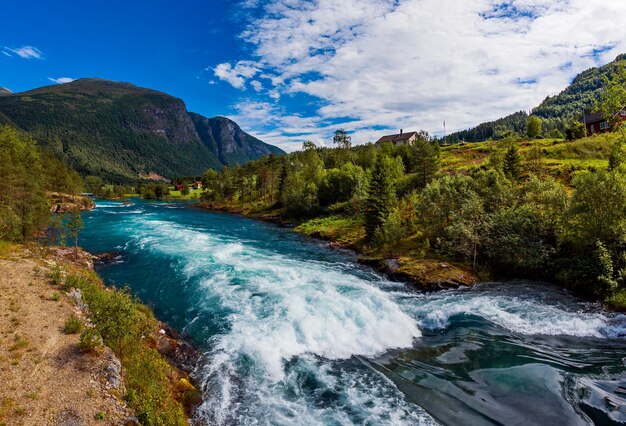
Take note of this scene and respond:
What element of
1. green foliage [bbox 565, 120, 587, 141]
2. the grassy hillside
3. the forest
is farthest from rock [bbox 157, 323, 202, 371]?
green foliage [bbox 565, 120, 587, 141]

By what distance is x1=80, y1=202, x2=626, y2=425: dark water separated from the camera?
14805 mm

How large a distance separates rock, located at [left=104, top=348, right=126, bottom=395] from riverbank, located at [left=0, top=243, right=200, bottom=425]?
0.04m

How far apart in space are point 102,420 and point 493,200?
141ft

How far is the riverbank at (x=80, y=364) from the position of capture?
12.2 meters

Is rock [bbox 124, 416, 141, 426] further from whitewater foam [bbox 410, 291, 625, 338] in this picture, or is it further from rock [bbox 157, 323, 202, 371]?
whitewater foam [bbox 410, 291, 625, 338]

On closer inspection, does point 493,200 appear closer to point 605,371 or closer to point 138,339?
point 605,371

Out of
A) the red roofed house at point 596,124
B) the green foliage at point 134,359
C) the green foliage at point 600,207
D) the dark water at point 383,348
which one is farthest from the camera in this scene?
the red roofed house at point 596,124

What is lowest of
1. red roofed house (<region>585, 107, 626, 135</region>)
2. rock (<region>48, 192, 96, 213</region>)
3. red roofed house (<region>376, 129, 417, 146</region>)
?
rock (<region>48, 192, 96, 213</region>)

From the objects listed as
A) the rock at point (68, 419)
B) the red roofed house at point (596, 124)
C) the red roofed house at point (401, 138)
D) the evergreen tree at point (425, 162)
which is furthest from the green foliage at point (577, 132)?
the rock at point (68, 419)

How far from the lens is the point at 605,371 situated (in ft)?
56.4

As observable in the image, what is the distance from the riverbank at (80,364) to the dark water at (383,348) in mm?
2070

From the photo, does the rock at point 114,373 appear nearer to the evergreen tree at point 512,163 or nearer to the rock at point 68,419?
the rock at point 68,419

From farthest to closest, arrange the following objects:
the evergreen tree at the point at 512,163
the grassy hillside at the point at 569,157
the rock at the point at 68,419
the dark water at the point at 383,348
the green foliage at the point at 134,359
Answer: the grassy hillside at the point at 569,157
the evergreen tree at the point at 512,163
the dark water at the point at 383,348
the green foliage at the point at 134,359
the rock at the point at 68,419

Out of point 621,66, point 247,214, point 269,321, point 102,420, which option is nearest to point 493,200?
point 621,66
